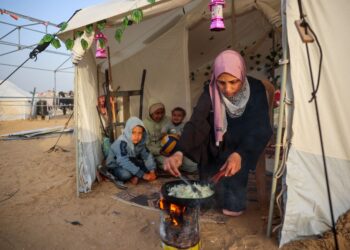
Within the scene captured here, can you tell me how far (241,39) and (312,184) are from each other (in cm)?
384

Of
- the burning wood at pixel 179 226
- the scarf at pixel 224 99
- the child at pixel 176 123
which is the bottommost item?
the burning wood at pixel 179 226

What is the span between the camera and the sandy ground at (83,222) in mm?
2250

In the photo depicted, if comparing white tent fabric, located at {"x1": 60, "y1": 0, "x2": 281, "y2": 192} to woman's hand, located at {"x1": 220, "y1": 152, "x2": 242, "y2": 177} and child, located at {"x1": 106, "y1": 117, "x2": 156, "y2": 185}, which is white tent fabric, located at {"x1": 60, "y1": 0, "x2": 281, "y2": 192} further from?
woman's hand, located at {"x1": 220, "y1": 152, "x2": 242, "y2": 177}

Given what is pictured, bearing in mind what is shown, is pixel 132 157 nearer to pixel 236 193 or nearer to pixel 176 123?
pixel 176 123

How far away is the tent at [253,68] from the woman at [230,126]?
0.48 metres

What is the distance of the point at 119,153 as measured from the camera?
3812 millimetres

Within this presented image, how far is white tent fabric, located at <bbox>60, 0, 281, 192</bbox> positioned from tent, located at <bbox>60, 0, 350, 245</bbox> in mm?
14

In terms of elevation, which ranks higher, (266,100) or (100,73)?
(100,73)

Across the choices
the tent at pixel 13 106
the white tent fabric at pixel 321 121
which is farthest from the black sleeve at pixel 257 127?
the tent at pixel 13 106

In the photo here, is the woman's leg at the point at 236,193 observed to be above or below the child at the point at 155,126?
below

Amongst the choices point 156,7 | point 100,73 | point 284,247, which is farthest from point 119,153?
point 284,247

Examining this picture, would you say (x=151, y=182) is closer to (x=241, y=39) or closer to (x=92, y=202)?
(x=92, y=202)

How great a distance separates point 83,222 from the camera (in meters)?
2.67

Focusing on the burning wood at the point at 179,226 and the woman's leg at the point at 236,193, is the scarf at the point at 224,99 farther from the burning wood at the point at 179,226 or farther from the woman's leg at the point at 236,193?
the burning wood at the point at 179,226
